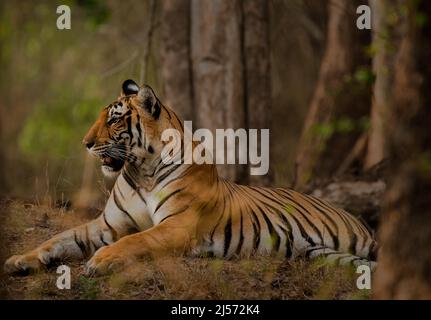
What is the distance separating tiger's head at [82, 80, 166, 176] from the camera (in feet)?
23.3

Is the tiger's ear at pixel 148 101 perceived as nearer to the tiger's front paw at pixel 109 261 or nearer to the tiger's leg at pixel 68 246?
the tiger's leg at pixel 68 246

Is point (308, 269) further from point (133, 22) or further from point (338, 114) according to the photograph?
point (133, 22)

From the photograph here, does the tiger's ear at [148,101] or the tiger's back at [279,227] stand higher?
the tiger's ear at [148,101]

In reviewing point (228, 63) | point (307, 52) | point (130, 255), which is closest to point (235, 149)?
point (228, 63)

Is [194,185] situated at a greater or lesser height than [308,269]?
greater

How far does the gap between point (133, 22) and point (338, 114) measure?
652 centimetres

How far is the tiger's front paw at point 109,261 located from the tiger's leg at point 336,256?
1.54 meters

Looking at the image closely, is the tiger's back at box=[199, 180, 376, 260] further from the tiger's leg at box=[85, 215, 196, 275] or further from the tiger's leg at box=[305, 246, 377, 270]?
the tiger's leg at box=[85, 215, 196, 275]

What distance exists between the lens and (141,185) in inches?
Answer: 282

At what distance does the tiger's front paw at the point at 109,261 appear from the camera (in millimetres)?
6230

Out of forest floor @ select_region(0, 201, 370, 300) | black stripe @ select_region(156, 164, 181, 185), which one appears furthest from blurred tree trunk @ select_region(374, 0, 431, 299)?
black stripe @ select_region(156, 164, 181, 185)

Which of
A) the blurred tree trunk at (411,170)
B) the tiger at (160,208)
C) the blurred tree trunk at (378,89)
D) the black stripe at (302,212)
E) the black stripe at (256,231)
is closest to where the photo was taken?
the blurred tree trunk at (411,170)

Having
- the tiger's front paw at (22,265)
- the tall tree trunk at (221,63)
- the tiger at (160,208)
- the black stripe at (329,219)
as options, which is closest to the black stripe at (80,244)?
the tiger at (160,208)

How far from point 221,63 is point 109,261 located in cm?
454
